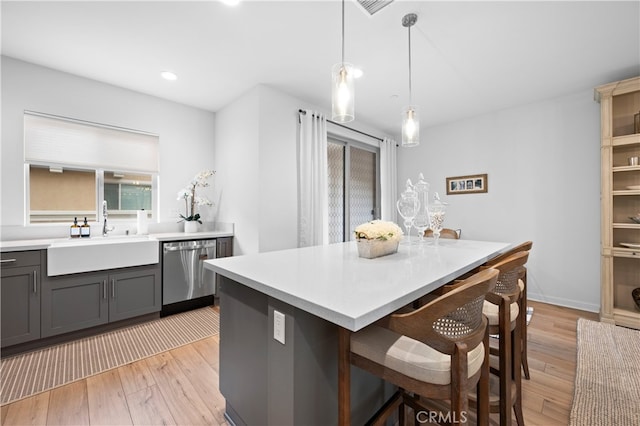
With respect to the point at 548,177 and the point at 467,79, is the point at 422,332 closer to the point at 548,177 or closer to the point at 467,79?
the point at 467,79

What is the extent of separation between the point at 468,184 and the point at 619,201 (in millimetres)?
1648

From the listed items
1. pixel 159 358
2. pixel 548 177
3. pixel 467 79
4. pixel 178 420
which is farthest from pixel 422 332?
pixel 548 177

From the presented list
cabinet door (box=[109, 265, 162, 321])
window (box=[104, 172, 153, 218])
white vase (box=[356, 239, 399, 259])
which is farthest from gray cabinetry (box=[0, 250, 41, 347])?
white vase (box=[356, 239, 399, 259])

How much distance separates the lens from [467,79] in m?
3.01

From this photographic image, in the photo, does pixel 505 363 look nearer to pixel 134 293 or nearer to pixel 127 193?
pixel 134 293

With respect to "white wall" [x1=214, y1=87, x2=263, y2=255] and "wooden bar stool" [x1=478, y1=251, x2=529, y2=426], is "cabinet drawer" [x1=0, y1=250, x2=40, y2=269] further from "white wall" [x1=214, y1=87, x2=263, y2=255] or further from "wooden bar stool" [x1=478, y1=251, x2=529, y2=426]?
"wooden bar stool" [x1=478, y1=251, x2=529, y2=426]

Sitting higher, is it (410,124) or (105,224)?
(410,124)

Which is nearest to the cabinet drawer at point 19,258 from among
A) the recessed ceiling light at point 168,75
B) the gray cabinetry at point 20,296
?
the gray cabinetry at point 20,296

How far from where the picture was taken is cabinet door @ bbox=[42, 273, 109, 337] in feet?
7.55

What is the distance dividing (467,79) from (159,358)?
4.19m

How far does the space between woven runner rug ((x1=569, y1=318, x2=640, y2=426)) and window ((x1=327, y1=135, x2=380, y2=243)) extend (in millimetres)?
2988

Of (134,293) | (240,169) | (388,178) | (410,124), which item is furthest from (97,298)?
(388,178)

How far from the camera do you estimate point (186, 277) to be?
309 cm

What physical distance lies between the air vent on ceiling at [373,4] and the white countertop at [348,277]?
67.8 inches
